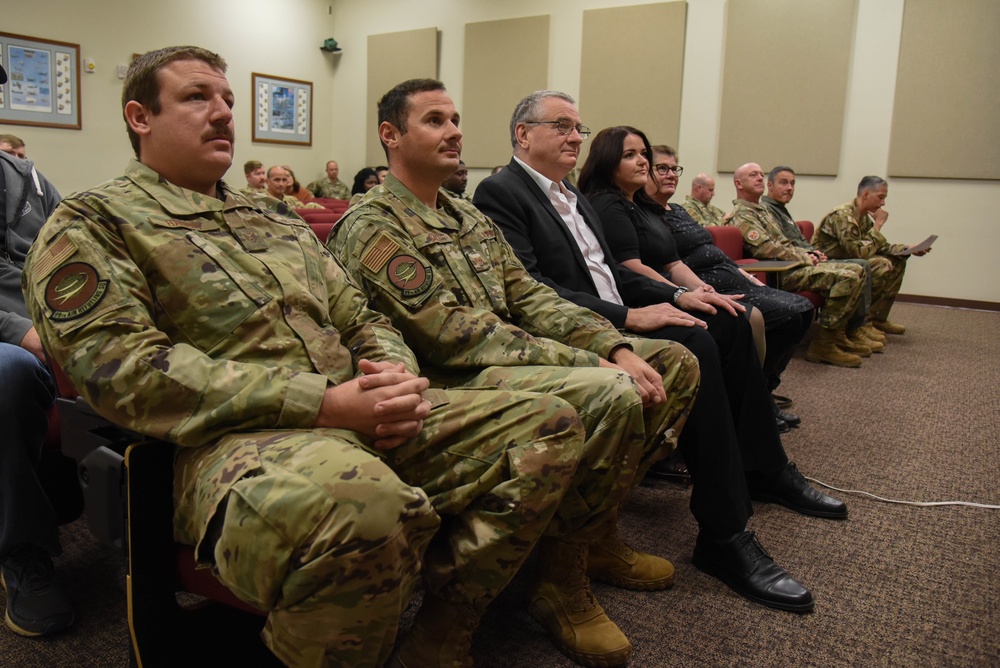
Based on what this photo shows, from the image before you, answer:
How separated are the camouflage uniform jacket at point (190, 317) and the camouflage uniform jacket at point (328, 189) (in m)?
8.24

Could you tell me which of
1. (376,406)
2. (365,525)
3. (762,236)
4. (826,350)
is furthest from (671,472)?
(762,236)

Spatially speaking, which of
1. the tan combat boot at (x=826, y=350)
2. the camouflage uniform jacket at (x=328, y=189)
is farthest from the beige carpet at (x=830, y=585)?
the camouflage uniform jacket at (x=328, y=189)

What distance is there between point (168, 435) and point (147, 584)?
0.72ft

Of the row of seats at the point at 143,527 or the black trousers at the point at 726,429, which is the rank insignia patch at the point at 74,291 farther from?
the black trousers at the point at 726,429

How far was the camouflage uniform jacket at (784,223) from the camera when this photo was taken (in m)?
4.96

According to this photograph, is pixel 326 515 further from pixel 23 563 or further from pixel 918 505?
pixel 918 505

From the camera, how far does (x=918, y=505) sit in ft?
7.42

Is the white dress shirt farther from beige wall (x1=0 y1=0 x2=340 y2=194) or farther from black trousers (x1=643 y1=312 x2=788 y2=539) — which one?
beige wall (x1=0 y1=0 x2=340 y2=194)

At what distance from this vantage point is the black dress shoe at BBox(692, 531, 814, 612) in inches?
65.3

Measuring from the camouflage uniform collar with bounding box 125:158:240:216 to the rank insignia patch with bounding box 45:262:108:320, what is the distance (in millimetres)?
202

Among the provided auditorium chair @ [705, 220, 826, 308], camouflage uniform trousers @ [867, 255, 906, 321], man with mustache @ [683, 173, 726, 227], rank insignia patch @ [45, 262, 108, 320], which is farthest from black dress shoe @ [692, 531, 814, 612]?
man with mustache @ [683, 173, 726, 227]

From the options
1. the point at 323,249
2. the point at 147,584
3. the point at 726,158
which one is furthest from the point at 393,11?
the point at 147,584

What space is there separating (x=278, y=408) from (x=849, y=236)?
4.90 metres

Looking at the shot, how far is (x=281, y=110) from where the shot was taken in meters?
9.11
